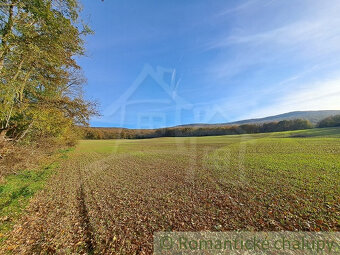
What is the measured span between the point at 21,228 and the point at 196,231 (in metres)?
6.32

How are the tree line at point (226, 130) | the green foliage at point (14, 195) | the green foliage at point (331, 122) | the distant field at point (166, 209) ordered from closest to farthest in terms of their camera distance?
1. the distant field at point (166, 209)
2. the green foliage at point (14, 195)
3. the green foliage at point (331, 122)
4. the tree line at point (226, 130)

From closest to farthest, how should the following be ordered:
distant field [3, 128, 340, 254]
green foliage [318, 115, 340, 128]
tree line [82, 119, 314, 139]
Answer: distant field [3, 128, 340, 254] → green foliage [318, 115, 340, 128] → tree line [82, 119, 314, 139]

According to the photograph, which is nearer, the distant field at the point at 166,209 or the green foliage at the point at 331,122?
the distant field at the point at 166,209

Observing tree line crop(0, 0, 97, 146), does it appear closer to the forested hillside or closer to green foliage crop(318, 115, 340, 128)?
the forested hillside

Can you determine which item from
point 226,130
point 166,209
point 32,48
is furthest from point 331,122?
point 32,48

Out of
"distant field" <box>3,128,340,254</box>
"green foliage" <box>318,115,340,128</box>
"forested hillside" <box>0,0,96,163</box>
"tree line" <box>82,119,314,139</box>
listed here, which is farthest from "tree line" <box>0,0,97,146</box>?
"green foliage" <box>318,115,340,128</box>

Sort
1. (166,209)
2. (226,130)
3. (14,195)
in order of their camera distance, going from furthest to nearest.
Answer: (226,130), (14,195), (166,209)

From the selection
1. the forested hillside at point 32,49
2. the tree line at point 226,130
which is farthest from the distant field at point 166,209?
the tree line at point 226,130

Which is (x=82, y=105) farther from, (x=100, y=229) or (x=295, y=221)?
(x=295, y=221)

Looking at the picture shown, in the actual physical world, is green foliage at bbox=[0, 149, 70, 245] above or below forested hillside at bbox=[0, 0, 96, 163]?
below

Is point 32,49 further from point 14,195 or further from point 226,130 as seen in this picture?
point 226,130

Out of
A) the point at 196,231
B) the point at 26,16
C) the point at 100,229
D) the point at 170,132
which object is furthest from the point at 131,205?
the point at 170,132

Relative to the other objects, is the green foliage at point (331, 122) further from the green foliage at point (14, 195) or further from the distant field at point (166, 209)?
the green foliage at point (14, 195)

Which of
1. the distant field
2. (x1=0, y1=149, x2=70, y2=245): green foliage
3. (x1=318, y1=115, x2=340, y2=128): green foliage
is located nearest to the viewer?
the distant field
